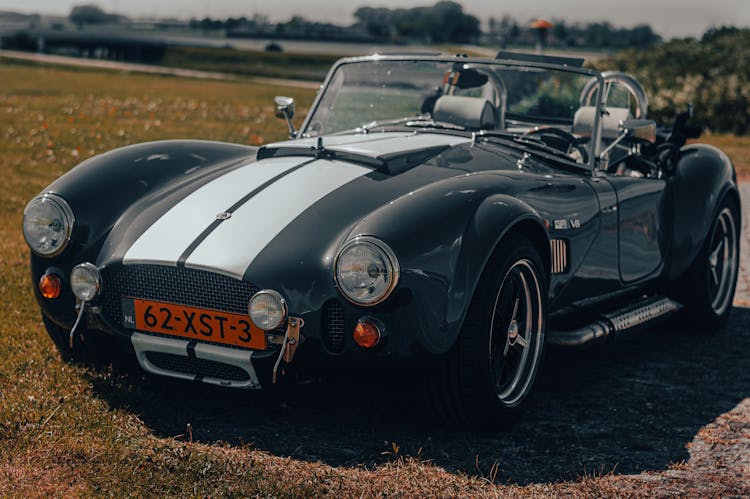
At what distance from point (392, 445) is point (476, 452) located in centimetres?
32

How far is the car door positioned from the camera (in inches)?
207

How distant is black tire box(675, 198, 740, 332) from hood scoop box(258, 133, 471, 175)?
6.02 feet

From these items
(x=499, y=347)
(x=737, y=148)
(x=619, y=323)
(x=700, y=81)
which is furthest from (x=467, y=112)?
(x=700, y=81)

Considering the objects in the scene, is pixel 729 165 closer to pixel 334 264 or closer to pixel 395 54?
pixel 395 54

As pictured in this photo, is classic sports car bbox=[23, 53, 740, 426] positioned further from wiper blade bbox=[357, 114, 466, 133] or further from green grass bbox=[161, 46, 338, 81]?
green grass bbox=[161, 46, 338, 81]

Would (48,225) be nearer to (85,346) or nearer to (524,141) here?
(85,346)

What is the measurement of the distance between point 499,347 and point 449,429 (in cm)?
39

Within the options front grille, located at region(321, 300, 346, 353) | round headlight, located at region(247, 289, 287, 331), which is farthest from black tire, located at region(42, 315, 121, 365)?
front grille, located at region(321, 300, 346, 353)

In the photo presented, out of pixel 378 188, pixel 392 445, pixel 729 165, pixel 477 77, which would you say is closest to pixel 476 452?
pixel 392 445

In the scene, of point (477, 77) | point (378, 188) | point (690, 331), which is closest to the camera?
point (378, 188)

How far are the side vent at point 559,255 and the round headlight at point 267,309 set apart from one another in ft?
4.32

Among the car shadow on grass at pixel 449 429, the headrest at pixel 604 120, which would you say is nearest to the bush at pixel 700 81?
the headrest at pixel 604 120

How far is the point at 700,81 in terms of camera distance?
876 inches

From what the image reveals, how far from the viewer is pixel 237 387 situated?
391cm
